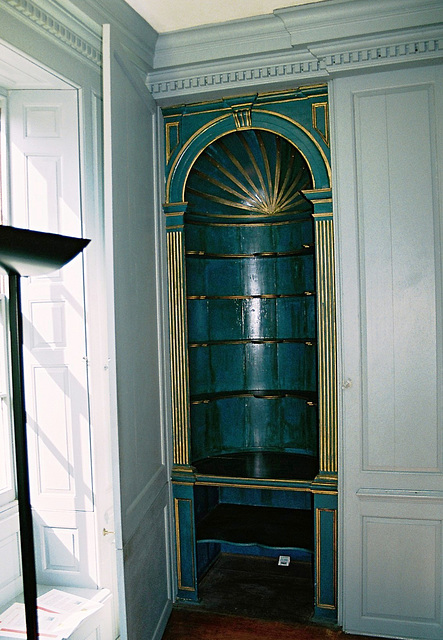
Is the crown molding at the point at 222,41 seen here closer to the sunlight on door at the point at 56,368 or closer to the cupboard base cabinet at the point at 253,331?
the cupboard base cabinet at the point at 253,331

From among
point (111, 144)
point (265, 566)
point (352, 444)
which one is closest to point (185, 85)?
point (111, 144)

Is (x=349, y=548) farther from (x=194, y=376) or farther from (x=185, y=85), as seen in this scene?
(x=185, y=85)

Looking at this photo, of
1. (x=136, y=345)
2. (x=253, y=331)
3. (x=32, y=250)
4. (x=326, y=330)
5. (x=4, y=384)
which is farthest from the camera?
(x=253, y=331)

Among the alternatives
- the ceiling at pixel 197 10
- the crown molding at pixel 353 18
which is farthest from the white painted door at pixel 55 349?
the crown molding at pixel 353 18

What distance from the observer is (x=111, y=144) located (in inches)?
85.8

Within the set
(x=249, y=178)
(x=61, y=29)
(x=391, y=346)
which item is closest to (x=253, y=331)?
(x=249, y=178)

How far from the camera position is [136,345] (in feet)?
8.29

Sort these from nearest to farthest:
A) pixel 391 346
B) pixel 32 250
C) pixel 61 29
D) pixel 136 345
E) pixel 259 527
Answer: pixel 32 250
pixel 61 29
pixel 136 345
pixel 391 346
pixel 259 527

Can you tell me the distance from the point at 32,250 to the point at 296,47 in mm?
1960

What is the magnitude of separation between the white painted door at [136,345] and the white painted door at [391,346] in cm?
95

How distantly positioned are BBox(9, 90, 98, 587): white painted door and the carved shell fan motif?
0.89m

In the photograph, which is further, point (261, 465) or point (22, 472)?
point (261, 465)

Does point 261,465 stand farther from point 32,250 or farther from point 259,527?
point 32,250

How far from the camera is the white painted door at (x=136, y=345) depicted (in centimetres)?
217
